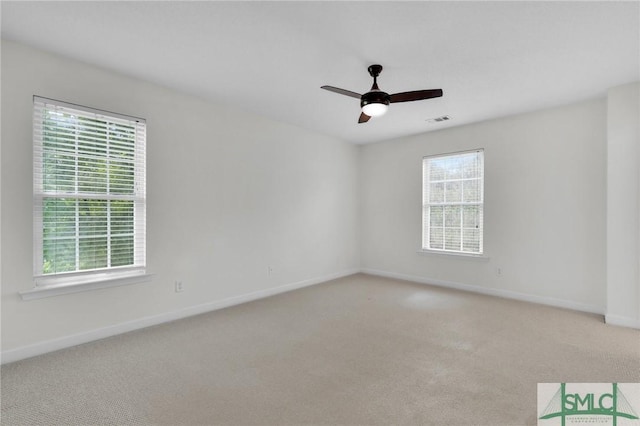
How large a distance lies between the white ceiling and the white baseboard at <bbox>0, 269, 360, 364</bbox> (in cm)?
257

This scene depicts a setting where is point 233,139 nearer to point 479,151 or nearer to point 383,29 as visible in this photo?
point 383,29

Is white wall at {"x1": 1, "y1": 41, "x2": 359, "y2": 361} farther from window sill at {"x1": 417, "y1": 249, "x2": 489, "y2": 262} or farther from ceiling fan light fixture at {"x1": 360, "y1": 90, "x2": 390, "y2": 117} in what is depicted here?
ceiling fan light fixture at {"x1": 360, "y1": 90, "x2": 390, "y2": 117}

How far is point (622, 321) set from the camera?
11.2ft

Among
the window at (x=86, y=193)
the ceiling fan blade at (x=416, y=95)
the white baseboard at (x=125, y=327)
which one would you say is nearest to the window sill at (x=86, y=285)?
the window at (x=86, y=193)

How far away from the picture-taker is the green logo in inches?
75.5

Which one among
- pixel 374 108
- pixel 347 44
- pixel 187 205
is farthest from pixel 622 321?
pixel 187 205

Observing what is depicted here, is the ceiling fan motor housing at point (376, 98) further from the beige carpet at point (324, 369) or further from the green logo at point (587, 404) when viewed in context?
the green logo at point (587, 404)

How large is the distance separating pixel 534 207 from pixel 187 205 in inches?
180

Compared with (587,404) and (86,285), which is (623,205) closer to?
(587,404)

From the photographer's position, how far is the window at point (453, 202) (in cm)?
490

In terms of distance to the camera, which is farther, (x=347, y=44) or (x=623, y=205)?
(x=623, y=205)

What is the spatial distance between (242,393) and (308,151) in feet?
12.9

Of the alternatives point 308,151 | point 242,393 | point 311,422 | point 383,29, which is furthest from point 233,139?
point 311,422

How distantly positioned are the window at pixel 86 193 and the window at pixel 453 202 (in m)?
4.34
